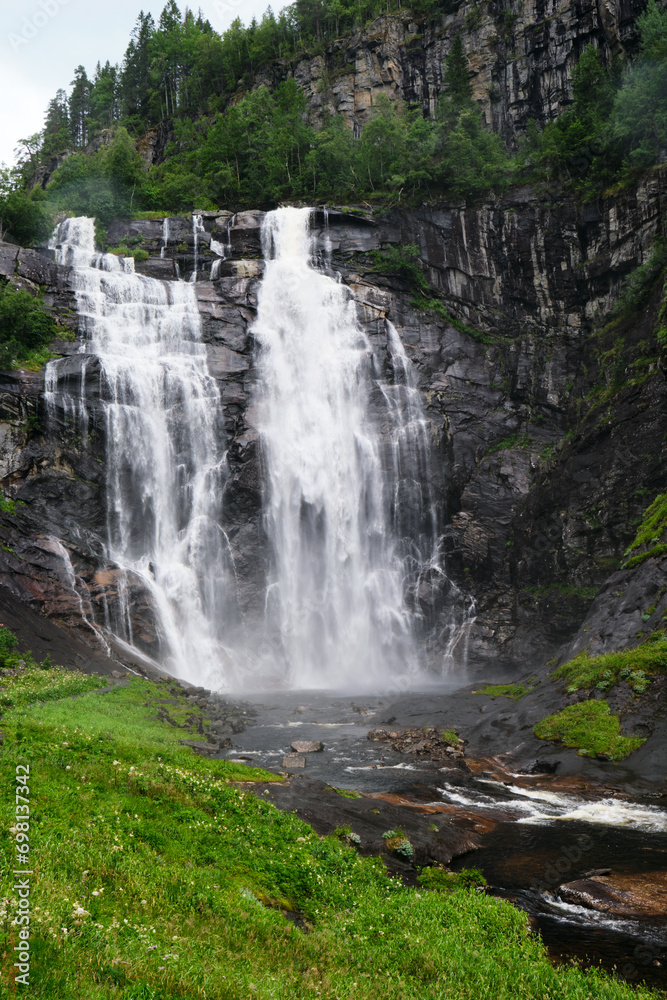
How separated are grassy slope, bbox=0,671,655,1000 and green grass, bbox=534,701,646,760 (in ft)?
35.8

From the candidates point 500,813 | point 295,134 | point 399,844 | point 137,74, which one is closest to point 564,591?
point 500,813

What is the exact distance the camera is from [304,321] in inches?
1914

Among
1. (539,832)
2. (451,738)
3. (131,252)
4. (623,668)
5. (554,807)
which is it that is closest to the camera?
(539,832)

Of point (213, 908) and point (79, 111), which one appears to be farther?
point (79, 111)

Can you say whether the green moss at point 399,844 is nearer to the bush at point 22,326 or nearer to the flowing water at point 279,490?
the flowing water at point 279,490

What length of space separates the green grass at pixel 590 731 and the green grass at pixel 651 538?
798cm

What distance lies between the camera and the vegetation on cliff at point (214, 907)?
5.10 m

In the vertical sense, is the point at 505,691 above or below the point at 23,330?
below

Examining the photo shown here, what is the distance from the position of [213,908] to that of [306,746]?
14148 mm

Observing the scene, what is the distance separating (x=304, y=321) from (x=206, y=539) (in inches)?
782

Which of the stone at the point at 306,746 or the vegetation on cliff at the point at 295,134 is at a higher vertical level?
the vegetation on cliff at the point at 295,134

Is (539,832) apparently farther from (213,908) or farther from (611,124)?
(611,124)

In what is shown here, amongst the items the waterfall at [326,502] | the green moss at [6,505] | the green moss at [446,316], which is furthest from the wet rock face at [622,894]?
the green moss at [446,316]

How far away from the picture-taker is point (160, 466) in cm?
4019
